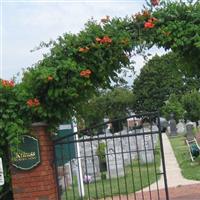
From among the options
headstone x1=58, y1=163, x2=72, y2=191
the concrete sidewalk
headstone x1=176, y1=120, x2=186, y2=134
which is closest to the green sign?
headstone x1=58, y1=163, x2=72, y2=191

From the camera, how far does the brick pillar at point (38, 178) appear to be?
907cm

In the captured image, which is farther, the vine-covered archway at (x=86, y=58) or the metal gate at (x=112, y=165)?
the metal gate at (x=112, y=165)

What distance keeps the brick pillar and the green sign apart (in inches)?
2.8

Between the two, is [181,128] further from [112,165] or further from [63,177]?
[63,177]

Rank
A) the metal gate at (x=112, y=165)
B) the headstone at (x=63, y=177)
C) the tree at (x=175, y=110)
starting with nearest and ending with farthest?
the metal gate at (x=112, y=165) < the headstone at (x=63, y=177) < the tree at (x=175, y=110)

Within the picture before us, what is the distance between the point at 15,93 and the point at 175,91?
68.0 metres

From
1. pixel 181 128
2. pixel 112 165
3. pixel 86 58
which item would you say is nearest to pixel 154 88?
pixel 181 128

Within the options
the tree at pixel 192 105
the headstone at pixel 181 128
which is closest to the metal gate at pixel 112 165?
the headstone at pixel 181 128

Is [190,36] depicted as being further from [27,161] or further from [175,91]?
[175,91]

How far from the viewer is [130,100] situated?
70.9 meters

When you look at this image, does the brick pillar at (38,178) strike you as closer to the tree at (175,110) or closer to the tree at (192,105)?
the tree at (192,105)

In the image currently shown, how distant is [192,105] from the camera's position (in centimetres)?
6144

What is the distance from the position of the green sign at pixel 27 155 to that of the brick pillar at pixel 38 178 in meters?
0.07

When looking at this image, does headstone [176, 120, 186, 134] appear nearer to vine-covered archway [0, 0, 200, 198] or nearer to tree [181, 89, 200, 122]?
tree [181, 89, 200, 122]
